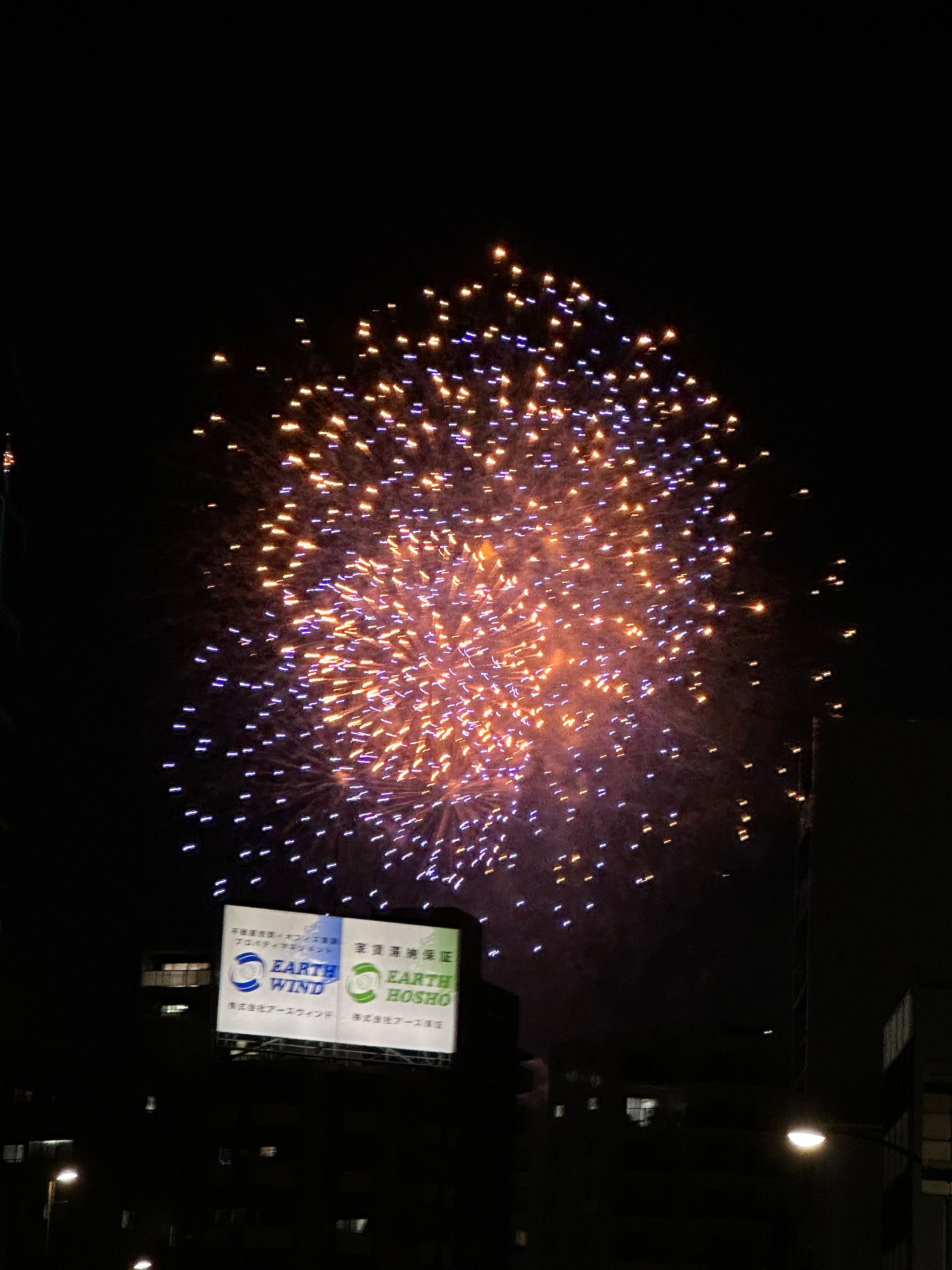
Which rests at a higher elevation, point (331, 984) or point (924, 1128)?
point (331, 984)

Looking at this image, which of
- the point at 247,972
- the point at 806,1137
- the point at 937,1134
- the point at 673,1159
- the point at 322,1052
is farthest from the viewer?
the point at 673,1159

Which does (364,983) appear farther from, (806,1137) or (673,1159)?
(673,1159)

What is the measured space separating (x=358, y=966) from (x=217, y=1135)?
37796 millimetres

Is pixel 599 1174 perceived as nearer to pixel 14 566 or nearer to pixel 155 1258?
pixel 155 1258

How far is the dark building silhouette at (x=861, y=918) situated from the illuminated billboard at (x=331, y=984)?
40.9 feet

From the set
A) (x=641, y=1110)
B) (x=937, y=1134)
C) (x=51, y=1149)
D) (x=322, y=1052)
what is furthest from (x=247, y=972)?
(x=641, y=1110)

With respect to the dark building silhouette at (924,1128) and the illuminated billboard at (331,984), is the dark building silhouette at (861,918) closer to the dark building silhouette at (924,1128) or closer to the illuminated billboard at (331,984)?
the dark building silhouette at (924,1128)

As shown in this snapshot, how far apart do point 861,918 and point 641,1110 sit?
51641mm

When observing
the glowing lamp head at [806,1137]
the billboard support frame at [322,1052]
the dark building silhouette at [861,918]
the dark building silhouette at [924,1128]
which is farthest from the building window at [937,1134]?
the glowing lamp head at [806,1137]

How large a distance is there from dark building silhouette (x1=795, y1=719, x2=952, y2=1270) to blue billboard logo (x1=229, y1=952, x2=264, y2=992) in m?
18.2

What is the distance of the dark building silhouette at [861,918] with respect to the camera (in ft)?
209

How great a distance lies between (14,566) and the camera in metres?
76.2

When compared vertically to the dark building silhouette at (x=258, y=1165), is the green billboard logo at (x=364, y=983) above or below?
above

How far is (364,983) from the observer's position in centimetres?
6488
